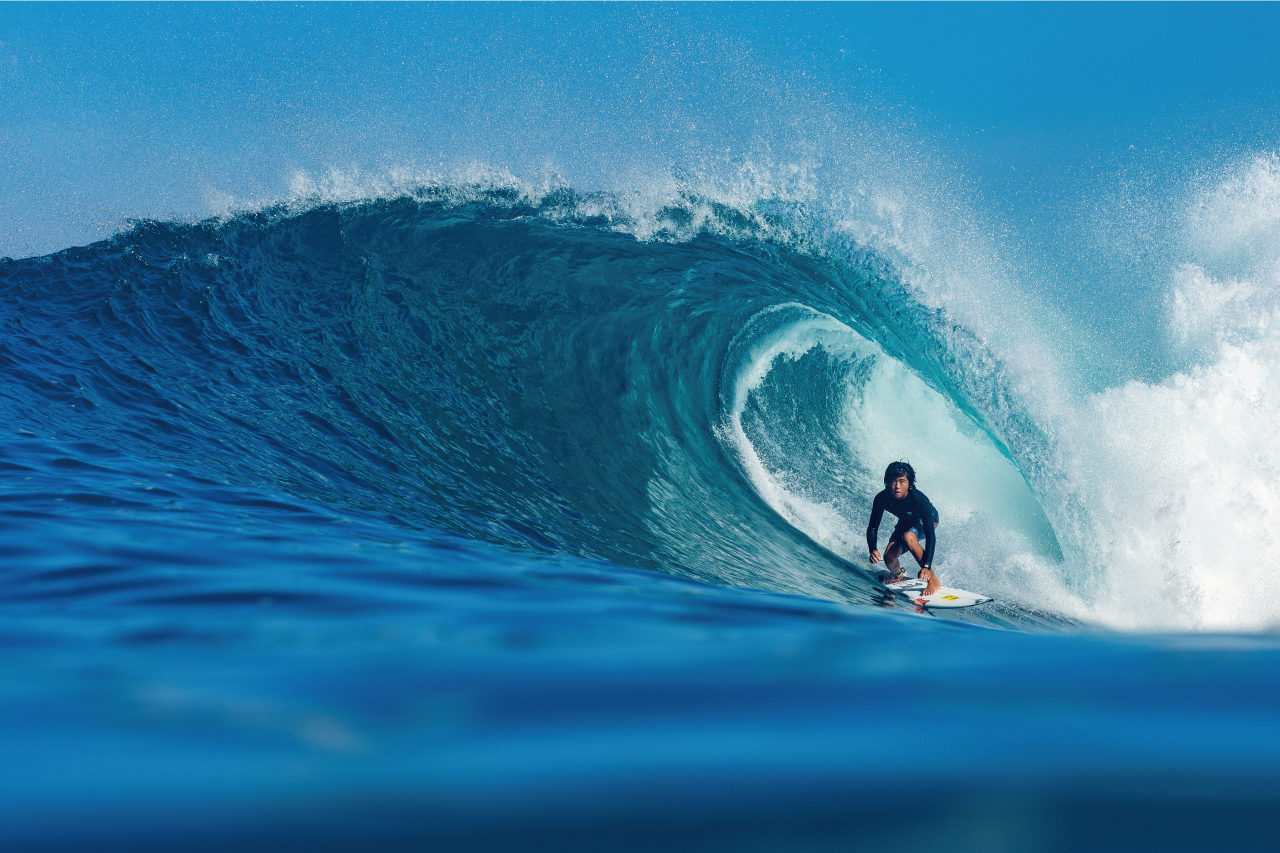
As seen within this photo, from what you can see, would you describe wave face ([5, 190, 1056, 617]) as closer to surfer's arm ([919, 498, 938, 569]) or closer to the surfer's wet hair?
surfer's arm ([919, 498, 938, 569])

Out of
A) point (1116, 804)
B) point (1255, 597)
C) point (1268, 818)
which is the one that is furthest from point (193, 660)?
point (1255, 597)

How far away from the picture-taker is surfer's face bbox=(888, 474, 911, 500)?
732cm

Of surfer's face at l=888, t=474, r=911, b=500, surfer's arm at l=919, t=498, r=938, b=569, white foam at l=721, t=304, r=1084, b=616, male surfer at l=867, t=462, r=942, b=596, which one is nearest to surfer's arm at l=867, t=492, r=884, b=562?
male surfer at l=867, t=462, r=942, b=596

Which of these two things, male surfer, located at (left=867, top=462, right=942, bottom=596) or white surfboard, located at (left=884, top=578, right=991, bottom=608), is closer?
white surfboard, located at (left=884, top=578, right=991, bottom=608)

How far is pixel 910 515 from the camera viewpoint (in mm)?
7402

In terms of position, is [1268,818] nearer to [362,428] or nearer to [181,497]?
[181,497]

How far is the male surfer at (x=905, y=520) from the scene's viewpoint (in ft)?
23.6

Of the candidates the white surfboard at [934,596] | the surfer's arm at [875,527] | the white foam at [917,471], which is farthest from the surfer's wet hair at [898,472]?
the white foam at [917,471]

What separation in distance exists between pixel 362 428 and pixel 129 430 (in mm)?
1796

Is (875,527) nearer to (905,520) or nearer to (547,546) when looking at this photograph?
(905,520)

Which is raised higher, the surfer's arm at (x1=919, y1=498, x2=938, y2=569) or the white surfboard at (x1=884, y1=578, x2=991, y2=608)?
the surfer's arm at (x1=919, y1=498, x2=938, y2=569)

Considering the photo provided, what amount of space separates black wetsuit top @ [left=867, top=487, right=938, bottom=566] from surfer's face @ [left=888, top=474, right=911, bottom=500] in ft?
0.11

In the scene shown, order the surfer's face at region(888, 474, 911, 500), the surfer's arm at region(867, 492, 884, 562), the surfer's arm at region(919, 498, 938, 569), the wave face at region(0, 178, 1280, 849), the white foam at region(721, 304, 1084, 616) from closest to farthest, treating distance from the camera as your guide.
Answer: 1. the wave face at region(0, 178, 1280, 849)
2. the surfer's arm at region(919, 498, 938, 569)
3. the surfer's face at region(888, 474, 911, 500)
4. the surfer's arm at region(867, 492, 884, 562)
5. the white foam at region(721, 304, 1084, 616)

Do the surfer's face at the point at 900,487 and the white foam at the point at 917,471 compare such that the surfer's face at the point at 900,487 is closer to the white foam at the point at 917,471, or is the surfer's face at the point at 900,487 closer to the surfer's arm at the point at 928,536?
the surfer's arm at the point at 928,536
